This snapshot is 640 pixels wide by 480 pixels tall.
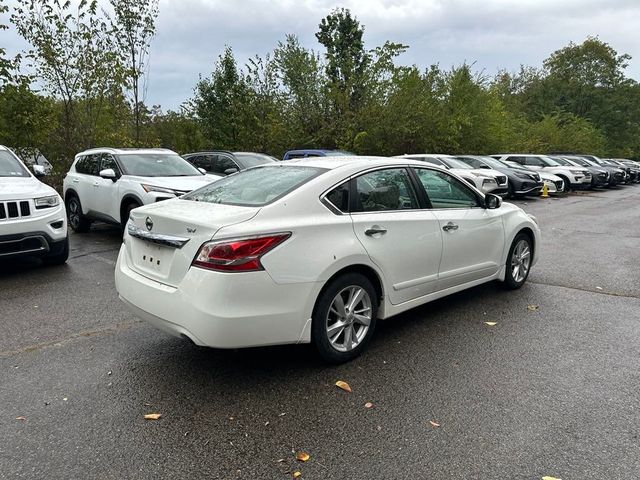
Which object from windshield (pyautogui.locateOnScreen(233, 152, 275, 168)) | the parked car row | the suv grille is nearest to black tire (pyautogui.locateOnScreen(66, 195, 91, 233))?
the suv grille

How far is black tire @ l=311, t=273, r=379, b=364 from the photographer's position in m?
3.44

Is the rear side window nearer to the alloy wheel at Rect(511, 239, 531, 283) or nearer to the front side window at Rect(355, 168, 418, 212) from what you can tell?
the front side window at Rect(355, 168, 418, 212)

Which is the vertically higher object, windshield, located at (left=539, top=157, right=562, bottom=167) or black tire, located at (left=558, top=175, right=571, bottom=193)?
windshield, located at (left=539, top=157, right=562, bottom=167)

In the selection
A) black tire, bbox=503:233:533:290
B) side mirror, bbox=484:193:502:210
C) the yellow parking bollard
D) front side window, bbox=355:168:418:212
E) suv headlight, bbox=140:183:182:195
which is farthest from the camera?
the yellow parking bollard

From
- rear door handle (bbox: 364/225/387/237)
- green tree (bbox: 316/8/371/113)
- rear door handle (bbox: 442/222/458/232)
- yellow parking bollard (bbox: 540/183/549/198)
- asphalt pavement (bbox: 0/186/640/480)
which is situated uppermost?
green tree (bbox: 316/8/371/113)

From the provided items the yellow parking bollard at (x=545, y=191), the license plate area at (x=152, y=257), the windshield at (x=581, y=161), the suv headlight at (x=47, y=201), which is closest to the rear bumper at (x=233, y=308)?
the license plate area at (x=152, y=257)

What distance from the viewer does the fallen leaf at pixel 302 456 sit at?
2.57 metres

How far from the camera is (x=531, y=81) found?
5853 centimetres

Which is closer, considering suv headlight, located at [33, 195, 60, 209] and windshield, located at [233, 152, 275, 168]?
suv headlight, located at [33, 195, 60, 209]

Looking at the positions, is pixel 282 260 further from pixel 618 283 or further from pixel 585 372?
pixel 618 283

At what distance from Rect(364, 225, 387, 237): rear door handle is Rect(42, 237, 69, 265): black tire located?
471cm

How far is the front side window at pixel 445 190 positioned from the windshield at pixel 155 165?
5.42 meters

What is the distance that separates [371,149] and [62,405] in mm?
20543

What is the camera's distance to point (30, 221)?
5.99 m
